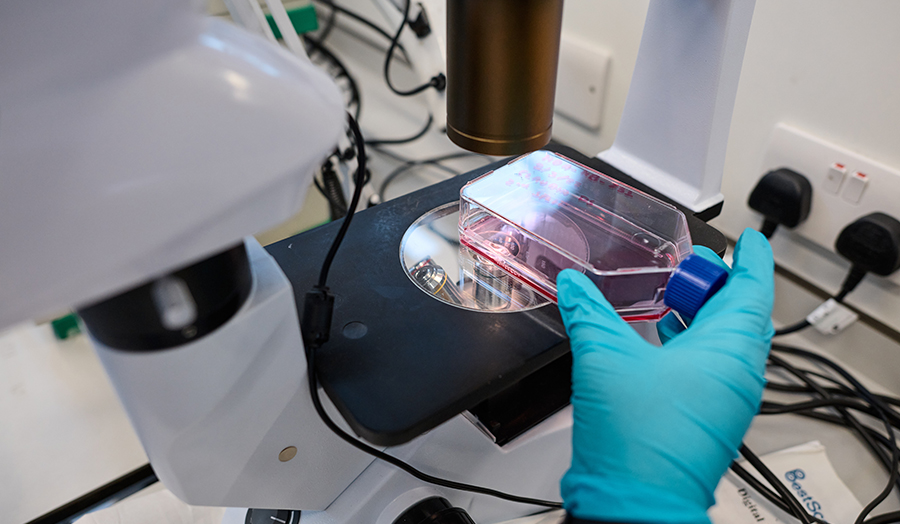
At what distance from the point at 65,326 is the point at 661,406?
0.91 m

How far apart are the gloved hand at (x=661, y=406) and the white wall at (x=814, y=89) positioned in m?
0.37

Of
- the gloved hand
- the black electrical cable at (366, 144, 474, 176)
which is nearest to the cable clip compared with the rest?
the gloved hand

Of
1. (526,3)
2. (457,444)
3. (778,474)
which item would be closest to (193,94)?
(526,3)

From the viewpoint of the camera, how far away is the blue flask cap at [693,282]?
410mm

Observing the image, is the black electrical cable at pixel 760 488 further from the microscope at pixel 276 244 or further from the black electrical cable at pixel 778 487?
the microscope at pixel 276 244

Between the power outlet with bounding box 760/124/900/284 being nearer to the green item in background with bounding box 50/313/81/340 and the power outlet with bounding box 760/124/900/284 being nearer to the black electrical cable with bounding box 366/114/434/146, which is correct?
the black electrical cable with bounding box 366/114/434/146

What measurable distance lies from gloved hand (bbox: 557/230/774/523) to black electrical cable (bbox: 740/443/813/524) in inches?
11.1

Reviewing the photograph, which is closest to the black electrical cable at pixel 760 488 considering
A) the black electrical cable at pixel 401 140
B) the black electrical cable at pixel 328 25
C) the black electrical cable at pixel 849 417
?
the black electrical cable at pixel 849 417

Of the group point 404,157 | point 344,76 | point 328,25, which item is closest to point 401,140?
point 404,157

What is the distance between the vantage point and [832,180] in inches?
26.9

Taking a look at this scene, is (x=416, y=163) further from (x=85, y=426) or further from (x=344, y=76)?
(x=85, y=426)

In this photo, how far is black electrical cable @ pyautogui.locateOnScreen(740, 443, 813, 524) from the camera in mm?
578

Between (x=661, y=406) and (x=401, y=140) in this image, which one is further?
(x=401, y=140)

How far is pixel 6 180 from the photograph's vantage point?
7.9 inches
